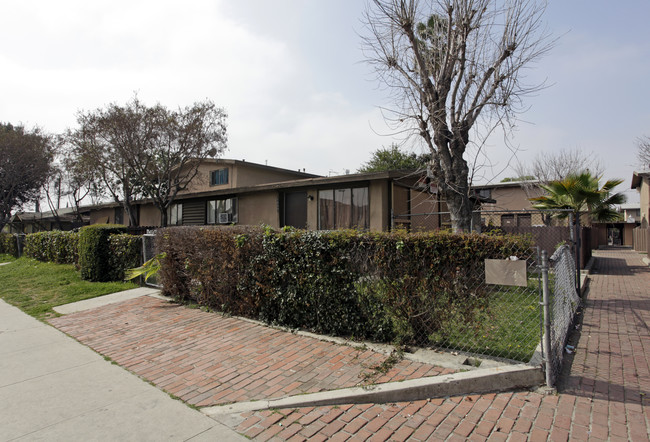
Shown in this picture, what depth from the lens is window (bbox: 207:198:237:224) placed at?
17.4 m

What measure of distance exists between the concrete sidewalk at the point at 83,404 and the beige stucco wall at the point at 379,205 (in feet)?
28.5

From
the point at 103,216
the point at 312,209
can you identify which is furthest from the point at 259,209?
the point at 103,216

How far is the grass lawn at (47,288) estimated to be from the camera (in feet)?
26.6

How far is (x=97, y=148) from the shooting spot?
58.5 ft

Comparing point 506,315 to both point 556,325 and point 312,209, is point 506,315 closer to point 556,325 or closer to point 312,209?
point 556,325

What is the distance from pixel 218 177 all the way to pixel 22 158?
14557 millimetres

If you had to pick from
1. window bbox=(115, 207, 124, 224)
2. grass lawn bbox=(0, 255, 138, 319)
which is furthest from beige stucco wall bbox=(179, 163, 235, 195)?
grass lawn bbox=(0, 255, 138, 319)

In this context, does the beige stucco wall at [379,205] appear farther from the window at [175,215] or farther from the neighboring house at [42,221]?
the neighboring house at [42,221]

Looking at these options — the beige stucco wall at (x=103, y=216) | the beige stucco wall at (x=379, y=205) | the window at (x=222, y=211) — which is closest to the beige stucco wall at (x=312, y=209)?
the beige stucco wall at (x=379, y=205)

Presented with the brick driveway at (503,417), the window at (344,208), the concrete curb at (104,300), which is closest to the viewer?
the brick driveway at (503,417)

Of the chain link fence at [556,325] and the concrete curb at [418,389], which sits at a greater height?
the chain link fence at [556,325]

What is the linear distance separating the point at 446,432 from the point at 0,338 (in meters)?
6.65

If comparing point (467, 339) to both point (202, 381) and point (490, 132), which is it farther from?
point (490, 132)

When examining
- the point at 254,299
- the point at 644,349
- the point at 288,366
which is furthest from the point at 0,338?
the point at 644,349
